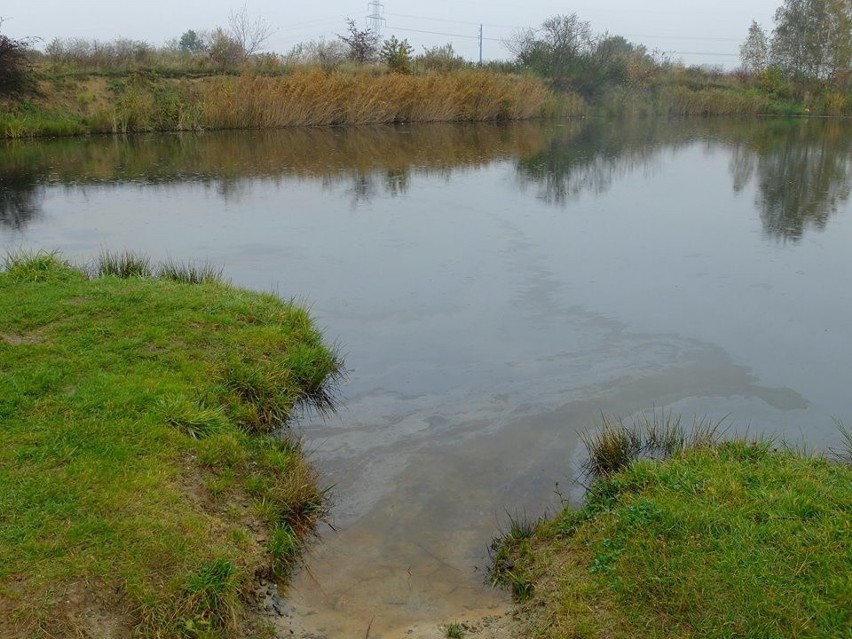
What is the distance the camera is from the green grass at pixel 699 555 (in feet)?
10.3

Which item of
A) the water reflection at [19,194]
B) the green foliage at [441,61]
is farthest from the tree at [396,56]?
the water reflection at [19,194]

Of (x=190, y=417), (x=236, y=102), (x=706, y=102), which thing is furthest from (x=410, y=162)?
(x=706, y=102)

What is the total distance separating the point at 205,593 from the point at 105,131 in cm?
2226

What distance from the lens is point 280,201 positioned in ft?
43.1

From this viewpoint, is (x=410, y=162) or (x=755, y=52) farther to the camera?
(x=755, y=52)

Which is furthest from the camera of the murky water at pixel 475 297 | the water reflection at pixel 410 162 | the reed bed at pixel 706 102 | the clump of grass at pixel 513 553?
the reed bed at pixel 706 102

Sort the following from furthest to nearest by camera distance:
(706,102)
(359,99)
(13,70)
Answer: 1. (706,102)
2. (359,99)
3. (13,70)

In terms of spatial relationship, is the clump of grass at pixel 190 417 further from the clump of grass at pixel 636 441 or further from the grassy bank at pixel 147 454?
the clump of grass at pixel 636 441

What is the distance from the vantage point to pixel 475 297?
27.1ft

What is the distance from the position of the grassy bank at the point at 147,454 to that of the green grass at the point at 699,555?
4.69 ft

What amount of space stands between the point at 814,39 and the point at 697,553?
50521 mm

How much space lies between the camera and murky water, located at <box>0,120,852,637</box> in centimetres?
457

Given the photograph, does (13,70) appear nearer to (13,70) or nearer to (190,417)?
(13,70)

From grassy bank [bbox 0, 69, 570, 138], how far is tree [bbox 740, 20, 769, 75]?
26640 millimetres
